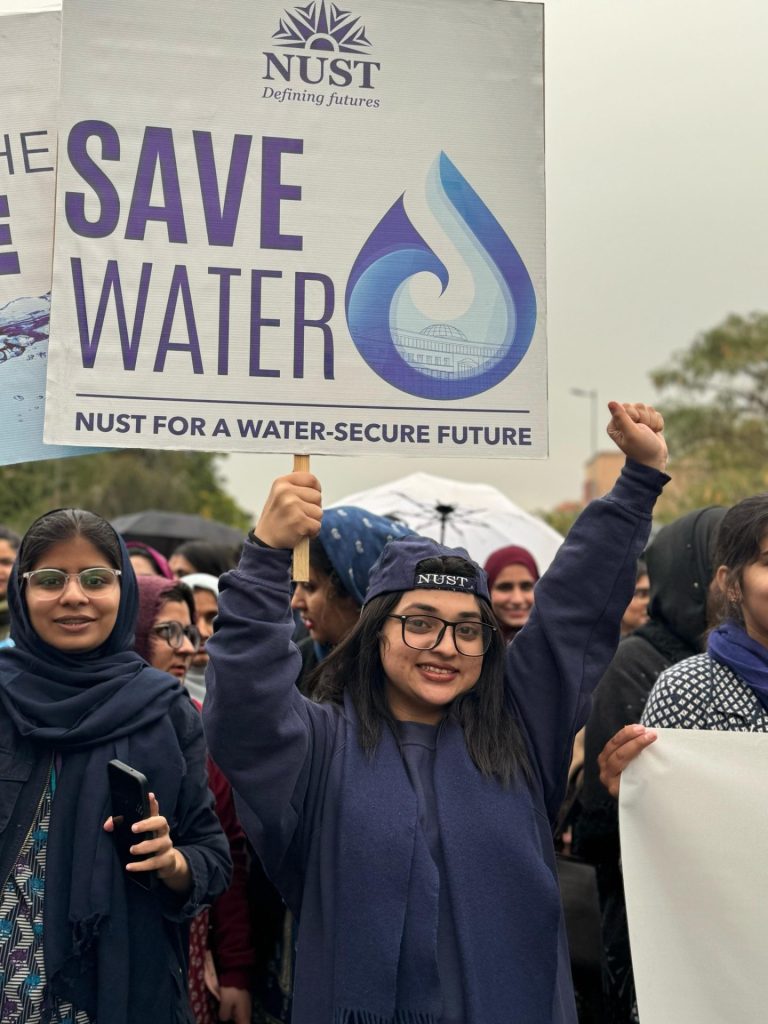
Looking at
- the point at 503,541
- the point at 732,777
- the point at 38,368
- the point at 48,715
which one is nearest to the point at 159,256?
the point at 38,368

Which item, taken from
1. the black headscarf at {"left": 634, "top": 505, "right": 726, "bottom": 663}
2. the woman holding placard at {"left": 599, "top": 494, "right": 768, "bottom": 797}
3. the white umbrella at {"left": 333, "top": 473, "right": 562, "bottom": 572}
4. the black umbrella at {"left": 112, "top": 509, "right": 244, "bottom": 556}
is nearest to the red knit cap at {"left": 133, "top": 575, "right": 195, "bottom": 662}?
Answer: the black headscarf at {"left": 634, "top": 505, "right": 726, "bottom": 663}

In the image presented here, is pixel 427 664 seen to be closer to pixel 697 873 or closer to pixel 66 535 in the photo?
pixel 697 873

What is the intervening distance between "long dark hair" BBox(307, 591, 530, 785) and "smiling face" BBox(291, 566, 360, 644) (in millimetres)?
767

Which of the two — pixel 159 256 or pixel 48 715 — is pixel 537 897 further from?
pixel 159 256

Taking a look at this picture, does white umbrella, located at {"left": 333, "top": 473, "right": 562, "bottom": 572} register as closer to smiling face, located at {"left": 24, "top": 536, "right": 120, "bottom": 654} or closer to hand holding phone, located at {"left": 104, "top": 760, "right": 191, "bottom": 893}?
smiling face, located at {"left": 24, "top": 536, "right": 120, "bottom": 654}

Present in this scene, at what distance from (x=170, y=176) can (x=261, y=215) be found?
0.22m

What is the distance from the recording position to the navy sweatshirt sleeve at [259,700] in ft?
7.89

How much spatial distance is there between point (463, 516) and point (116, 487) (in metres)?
29.4

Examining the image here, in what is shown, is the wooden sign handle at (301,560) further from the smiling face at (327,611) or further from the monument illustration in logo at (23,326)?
the smiling face at (327,611)

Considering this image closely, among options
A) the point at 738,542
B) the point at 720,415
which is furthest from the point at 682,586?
the point at 720,415

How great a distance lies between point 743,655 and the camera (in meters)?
2.85

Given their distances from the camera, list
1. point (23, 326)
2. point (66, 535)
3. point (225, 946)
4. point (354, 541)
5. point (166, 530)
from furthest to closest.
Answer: point (166, 530)
point (354, 541)
point (225, 946)
point (66, 535)
point (23, 326)

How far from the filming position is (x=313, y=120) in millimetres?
2824

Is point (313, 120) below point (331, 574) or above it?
above
